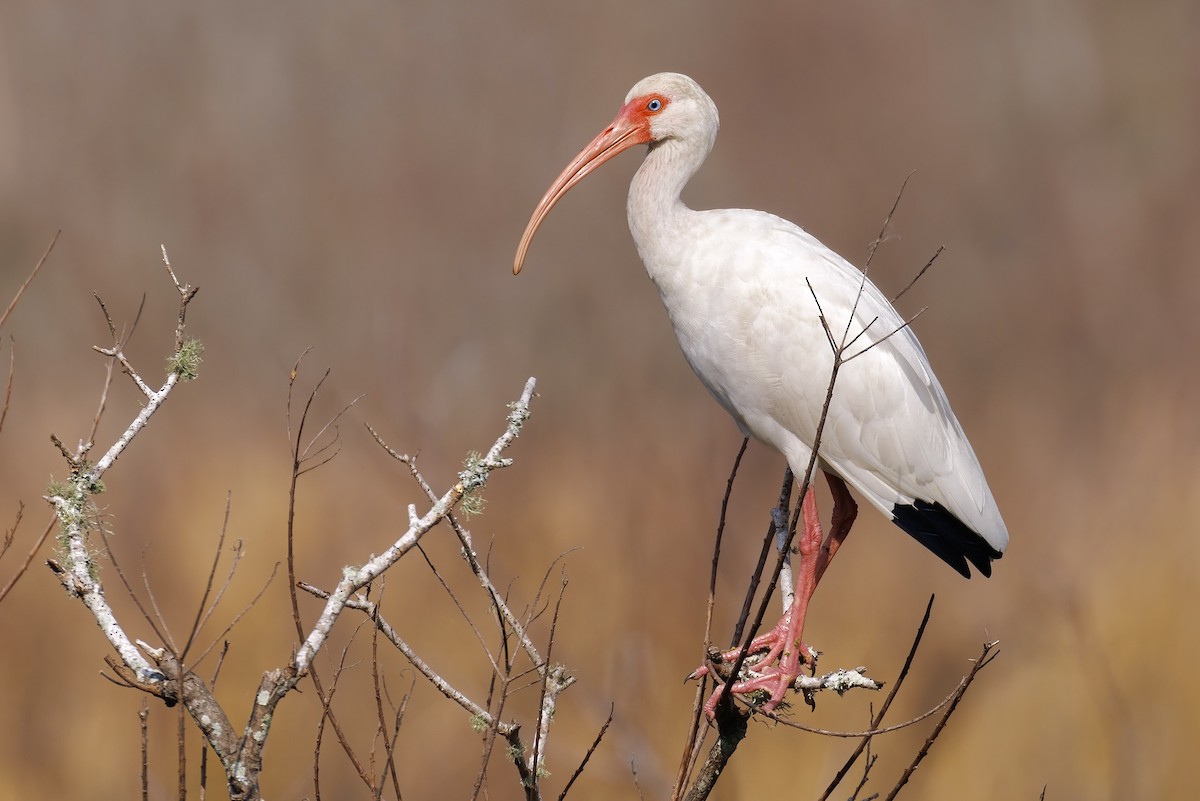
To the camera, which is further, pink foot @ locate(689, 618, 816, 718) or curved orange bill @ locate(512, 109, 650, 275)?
curved orange bill @ locate(512, 109, 650, 275)

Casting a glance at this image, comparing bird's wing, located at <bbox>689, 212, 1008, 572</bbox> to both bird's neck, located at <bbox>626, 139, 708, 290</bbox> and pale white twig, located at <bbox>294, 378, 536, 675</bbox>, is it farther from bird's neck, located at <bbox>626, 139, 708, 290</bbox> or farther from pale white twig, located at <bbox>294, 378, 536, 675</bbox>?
pale white twig, located at <bbox>294, 378, 536, 675</bbox>

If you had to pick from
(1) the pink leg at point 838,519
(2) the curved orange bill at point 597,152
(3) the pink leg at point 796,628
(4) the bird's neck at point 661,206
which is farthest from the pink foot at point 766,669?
(2) the curved orange bill at point 597,152

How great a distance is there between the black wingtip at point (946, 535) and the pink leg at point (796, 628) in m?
0.30

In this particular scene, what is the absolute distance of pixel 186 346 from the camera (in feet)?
7.69

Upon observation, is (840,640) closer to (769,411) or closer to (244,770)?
(769,411)

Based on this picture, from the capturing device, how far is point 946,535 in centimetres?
357

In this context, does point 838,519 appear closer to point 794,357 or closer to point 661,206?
point 794,357

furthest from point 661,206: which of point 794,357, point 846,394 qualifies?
point 846,394

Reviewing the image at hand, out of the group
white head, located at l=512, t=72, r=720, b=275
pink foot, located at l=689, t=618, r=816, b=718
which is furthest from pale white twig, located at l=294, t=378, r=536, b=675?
white head, located at l=512, t=72, r=720, b=275

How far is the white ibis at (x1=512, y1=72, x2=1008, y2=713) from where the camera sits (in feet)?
11.5

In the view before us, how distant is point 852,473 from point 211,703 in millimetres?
2231

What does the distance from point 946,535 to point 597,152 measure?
5.64 ft

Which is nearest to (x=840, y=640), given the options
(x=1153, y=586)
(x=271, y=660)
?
(x=1153, y=586)

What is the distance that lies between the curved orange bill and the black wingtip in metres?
1.48
